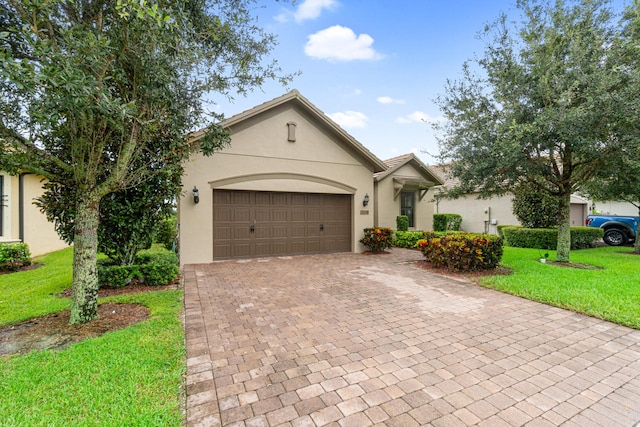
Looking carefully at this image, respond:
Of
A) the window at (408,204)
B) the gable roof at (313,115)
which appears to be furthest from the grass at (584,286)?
the gable roof at (313,115)

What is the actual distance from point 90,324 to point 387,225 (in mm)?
11796

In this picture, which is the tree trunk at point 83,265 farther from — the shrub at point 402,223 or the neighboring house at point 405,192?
the shrub at point 402,223

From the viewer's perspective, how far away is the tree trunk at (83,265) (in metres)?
4.67

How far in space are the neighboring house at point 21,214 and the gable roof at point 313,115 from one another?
7.54 meters

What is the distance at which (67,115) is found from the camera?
4.17 m

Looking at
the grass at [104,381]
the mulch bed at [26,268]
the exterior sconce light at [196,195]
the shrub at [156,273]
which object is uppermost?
the exterior sconce light at [196,195]

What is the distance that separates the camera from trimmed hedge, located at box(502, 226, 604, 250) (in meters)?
13.2

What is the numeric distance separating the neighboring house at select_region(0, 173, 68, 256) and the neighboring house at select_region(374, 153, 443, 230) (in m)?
13.3

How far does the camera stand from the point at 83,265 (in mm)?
4707

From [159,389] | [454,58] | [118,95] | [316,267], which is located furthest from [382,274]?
[454,58]

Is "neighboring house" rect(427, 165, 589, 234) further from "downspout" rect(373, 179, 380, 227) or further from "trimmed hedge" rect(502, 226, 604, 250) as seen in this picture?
"downspout" rect(373, 179, 380, 227)

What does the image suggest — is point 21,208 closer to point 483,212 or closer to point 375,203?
point 375,203

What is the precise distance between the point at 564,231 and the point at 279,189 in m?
9.76

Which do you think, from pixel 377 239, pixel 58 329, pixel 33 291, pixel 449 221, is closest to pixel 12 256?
pixel 33 291
